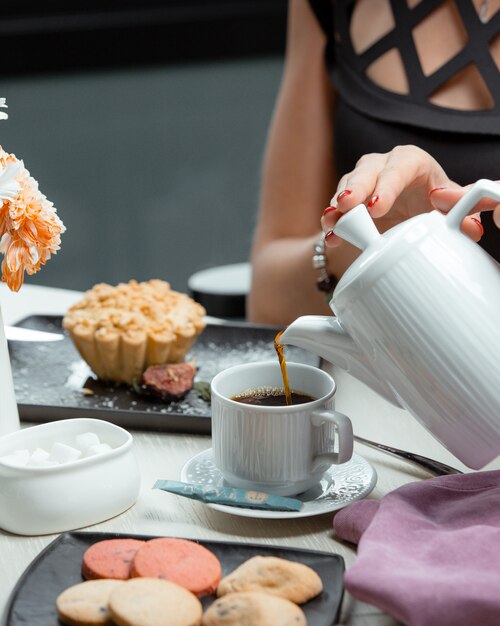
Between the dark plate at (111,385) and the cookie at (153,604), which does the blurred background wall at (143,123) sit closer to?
the dark plate at (111,385)

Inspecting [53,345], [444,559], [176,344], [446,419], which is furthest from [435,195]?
[53,345]

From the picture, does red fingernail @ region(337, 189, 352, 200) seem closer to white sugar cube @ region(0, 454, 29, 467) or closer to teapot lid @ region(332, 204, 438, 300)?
teapot lid @ region(332, 204, 438, 300)

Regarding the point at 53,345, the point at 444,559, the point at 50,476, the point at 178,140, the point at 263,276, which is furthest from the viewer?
the point at 178,140

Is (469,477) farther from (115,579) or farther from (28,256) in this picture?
(28,256)

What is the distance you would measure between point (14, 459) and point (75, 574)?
5.8 inches

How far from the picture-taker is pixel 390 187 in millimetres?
818

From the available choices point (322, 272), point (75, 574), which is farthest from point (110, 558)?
point (322, 272)

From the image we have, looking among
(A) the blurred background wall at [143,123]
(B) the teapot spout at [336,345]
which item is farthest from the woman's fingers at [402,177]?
(A) the blurred background wall at [143,123]

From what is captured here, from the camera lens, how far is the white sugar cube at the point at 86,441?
805mm

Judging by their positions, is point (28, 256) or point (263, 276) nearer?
point (28, 256)

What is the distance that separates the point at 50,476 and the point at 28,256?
21cm

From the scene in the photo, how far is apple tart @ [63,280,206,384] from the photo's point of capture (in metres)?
1.08

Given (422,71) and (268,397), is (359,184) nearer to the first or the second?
(268,397)

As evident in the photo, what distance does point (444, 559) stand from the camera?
0.63 meters
